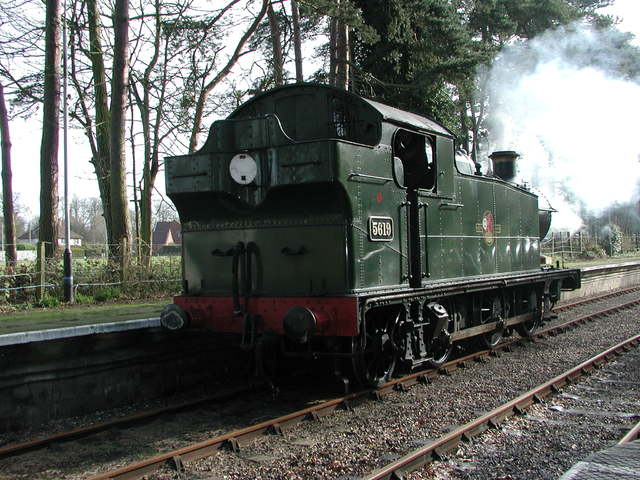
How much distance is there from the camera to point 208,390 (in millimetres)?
7840

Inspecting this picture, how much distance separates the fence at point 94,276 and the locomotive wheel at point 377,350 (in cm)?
856

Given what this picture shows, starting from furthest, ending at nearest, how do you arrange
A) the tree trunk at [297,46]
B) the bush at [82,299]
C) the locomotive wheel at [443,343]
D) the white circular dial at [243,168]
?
the tree trunk at [297,46] → the bush at [82,299] → the locomotive wheel at [443,343] → the white circular dial at [243,168]

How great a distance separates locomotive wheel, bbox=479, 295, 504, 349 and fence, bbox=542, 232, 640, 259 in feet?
71.7

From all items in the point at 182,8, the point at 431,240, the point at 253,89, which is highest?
the point at 182,8

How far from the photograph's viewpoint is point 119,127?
50.4 feet

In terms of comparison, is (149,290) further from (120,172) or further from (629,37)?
(629,37)

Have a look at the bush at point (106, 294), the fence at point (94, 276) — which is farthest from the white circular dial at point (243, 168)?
the bush at point (106, 294)

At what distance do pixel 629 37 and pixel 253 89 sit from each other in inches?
509

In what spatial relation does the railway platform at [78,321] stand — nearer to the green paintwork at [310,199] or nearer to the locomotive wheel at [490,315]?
the green paintwork at [310,199]

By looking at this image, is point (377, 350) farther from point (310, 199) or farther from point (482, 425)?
point (310, 199)

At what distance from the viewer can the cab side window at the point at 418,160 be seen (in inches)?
304

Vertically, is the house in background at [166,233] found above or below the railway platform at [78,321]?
above

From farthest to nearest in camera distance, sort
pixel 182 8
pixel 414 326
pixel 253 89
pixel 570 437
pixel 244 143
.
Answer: pixel 253 89 → pixel 182 8 → pixel 414 326 → pixel 244 143 → pixel 570 437

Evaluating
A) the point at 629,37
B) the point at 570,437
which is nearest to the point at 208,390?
the point at 570,437
